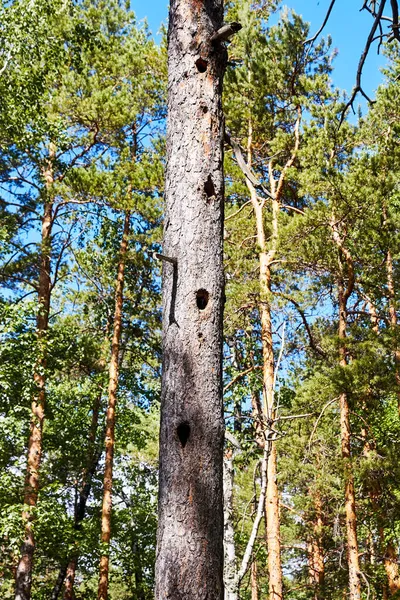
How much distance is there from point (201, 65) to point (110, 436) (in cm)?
1012

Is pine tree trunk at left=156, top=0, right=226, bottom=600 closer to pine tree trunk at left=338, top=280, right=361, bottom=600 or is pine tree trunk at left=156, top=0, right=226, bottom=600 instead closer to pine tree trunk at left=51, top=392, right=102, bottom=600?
pine tree trunk at left=338, top=280, right=361, bottom=600

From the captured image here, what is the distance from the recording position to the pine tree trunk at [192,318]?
1874 millimetres

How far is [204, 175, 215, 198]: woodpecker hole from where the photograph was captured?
7.68 ft

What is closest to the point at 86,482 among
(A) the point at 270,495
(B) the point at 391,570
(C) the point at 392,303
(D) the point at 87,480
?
(D) the point at 87,480

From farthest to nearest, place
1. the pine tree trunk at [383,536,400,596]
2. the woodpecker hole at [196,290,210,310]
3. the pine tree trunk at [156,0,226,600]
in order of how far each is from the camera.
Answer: the pine tree trunk at [383,536,400,596]
the woodpecker hole at [196,290,210,310]
the pine tree trunk at [156,0,226,600]

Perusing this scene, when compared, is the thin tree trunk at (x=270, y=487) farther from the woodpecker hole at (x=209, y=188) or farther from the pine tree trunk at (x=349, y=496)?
the woodpecker hole at (x=209, y=188)

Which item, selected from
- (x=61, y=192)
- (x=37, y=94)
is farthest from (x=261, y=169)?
(x=37, y=94)

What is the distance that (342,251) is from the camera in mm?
9875

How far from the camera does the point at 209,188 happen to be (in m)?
2.35

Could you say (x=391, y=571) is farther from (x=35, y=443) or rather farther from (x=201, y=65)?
(x=201, y=65)

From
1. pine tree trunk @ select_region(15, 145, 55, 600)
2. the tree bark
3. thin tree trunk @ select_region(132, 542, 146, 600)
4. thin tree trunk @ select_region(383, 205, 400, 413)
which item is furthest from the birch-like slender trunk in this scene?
thin tree trunk @ select_region(132, 542, 146, 600)

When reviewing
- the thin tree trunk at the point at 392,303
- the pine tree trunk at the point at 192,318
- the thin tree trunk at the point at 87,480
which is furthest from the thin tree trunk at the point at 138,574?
the pine tree trunk at the point at 192,318

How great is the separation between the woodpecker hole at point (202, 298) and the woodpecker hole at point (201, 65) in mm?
999

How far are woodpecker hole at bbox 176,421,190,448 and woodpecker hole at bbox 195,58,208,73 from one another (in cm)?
151
